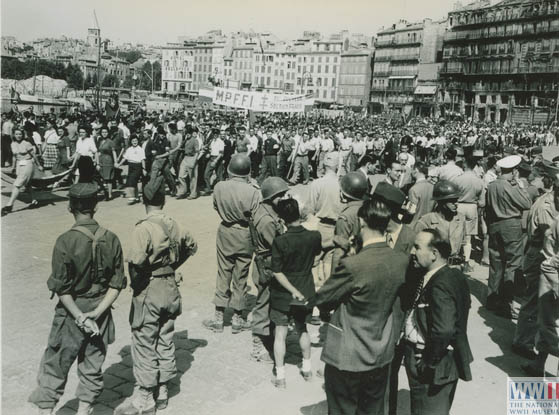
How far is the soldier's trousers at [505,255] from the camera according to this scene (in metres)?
7.32

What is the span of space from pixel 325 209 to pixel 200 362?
2197 mm

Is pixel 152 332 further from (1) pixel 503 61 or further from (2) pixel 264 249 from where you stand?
(1) pixel 503 61

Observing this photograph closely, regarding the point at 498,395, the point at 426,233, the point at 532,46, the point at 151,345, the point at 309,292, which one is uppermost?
the point at 532,46

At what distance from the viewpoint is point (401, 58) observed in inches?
3659

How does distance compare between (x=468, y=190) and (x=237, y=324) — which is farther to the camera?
(x=468, y=190)

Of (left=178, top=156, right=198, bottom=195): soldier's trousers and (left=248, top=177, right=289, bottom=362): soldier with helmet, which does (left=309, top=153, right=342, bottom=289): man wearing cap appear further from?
(left=178, top=156, right=198, bottom=195): soldier's trousers

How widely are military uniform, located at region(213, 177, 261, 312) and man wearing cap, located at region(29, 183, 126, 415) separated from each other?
2063mm

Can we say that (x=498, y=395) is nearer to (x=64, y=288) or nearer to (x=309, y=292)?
(x=309, y=292)

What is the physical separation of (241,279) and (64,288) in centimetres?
253

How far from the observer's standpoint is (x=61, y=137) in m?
14.8

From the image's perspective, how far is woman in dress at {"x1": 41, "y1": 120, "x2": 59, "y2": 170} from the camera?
1491 centimetres

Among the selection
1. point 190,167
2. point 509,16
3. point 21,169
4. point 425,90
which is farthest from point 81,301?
point 425,90

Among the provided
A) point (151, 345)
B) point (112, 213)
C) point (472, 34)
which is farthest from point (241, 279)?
point (472, 34)

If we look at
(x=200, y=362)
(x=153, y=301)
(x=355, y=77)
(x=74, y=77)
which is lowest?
(x=200, y=362)
